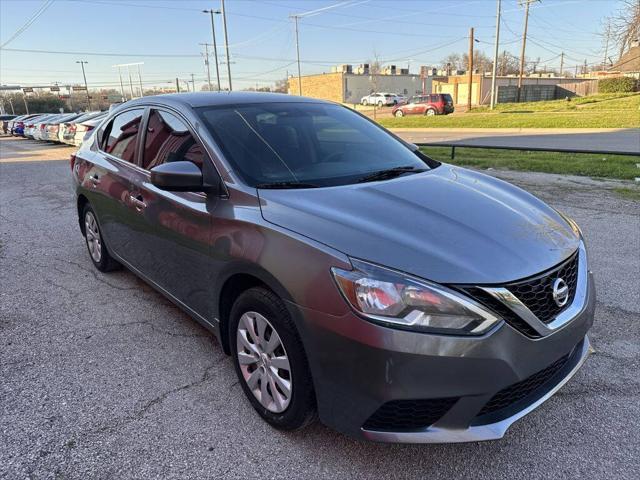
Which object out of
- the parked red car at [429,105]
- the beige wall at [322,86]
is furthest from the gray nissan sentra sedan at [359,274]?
the beige wall at [322,86]

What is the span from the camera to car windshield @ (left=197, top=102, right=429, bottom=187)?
2904 millimetres

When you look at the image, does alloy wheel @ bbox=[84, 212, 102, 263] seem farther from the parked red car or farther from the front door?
the parked red car

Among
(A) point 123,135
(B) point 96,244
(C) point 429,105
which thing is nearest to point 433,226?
(A) point 123,135

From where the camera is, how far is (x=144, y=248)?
3686mm

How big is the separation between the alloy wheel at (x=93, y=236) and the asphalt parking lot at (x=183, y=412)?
1.33ft

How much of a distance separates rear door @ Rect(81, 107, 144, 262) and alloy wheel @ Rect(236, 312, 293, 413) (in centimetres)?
165

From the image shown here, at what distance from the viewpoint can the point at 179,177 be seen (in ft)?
8.91

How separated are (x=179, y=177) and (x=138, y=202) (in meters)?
1.07

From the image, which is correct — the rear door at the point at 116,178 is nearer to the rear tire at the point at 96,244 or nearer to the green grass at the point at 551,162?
the rear tire at the point at 96,244

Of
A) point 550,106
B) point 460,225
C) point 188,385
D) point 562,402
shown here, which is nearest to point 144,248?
point 188,385

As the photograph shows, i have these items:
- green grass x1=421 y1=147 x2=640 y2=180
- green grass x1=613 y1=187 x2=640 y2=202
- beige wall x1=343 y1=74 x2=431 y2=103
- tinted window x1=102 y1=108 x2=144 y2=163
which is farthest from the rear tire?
beige wall x1=343 y1=74 x2=431 y2=103

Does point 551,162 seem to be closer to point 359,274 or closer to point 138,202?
point 138,202

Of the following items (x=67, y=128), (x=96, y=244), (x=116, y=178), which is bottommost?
(x=96, y=244)

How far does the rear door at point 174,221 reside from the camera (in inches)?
114
